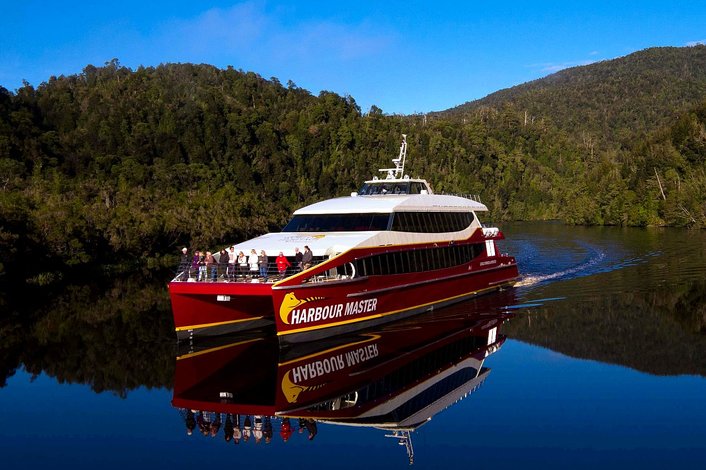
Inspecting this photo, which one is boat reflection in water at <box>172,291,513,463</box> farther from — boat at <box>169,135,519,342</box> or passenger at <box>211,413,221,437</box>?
boat at <box>169,135,519,342</box>

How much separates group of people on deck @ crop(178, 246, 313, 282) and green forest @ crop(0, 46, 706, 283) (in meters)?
20.4

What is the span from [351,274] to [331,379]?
15.8ft

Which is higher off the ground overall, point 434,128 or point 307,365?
point 434,128

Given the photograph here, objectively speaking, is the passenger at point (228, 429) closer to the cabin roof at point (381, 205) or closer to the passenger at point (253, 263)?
the passenger at point (253, 263)

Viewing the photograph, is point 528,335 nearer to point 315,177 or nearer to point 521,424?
point 521,424

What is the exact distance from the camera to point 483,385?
57.8 feet

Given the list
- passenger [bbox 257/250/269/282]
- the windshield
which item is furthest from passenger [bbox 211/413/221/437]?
the windshield

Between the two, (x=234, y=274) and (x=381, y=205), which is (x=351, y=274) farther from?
(x=381, y=205)

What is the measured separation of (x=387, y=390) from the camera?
17.1 m

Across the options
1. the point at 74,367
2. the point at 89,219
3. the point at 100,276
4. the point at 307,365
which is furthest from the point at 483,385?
the point at 89,219

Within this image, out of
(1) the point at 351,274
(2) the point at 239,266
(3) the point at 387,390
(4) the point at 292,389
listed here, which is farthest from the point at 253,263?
→ (3) the point at 387,390

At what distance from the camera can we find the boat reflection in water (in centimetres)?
1532

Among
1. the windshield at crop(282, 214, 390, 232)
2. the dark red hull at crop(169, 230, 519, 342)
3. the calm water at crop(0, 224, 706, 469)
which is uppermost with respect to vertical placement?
the windshield at crop(282, 214, 390, 232)

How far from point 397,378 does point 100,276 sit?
1191 inches
